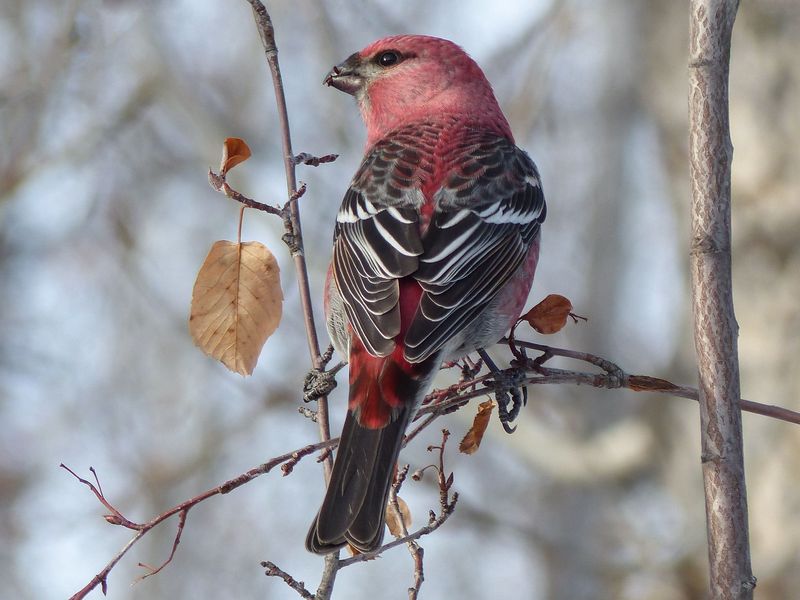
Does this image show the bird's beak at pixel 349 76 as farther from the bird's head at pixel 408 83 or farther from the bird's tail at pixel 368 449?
the bird's tail at pixel 368 449

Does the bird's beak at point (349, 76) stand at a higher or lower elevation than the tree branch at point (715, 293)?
higher

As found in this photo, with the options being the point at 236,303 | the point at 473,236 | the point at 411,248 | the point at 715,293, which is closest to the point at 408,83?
the point at 473,236

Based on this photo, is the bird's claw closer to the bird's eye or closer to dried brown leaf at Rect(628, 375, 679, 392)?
dried brown leaf at Rect(628, 375, 679, 392)

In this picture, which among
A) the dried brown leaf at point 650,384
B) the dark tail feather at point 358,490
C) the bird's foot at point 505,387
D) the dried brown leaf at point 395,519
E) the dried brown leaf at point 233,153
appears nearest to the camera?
the dried brown leaf at point 650,384

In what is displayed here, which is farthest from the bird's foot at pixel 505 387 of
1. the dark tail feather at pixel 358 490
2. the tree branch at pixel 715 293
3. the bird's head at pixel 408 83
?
the bird's head at pixel 408 83

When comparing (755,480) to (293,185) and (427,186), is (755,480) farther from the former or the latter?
(293,185)

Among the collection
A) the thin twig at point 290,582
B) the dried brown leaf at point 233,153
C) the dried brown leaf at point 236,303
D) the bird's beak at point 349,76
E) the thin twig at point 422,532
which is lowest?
the thin twig at point 290,582

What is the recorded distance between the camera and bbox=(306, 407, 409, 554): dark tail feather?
1906 mm

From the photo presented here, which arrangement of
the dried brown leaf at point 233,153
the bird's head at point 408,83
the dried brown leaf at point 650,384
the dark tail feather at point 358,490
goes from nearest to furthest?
the dried brown leaf at point 650,384
the dark tail feather at point 358,490
the dried brown leaf at point 233,153
the bird's head at point 408,83

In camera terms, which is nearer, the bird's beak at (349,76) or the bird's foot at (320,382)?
the bird's foot at (320,382)

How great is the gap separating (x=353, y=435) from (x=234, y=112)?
6.78m

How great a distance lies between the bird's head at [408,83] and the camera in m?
3.46

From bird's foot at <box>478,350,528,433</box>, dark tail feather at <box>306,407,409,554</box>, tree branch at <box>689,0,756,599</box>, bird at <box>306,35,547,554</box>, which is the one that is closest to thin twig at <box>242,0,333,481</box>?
dark tail feather at <box>306,407,409,554</box>

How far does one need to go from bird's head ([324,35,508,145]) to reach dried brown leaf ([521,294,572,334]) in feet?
4.52
